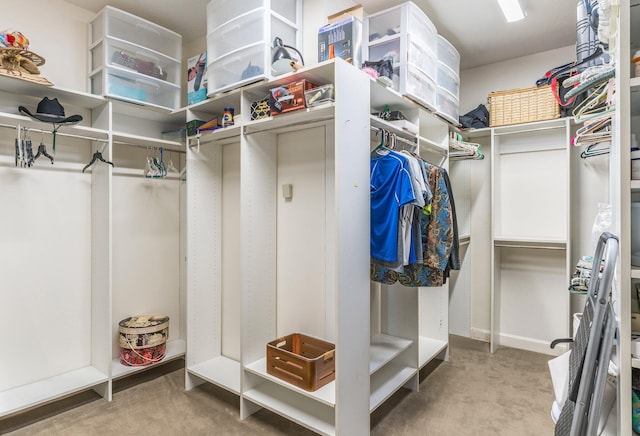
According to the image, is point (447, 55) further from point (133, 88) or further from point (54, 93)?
point (54, 93)

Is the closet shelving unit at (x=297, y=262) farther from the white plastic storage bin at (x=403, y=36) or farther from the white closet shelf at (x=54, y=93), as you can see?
the white closet shelf at (x=54, y=93)

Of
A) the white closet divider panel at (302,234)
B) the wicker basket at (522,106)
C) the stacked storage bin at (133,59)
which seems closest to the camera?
the white closet divider panel at (302,234)

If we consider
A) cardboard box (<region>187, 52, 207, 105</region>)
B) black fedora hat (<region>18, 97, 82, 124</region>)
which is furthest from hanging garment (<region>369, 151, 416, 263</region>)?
black fedora hat (<region>18, 97, 82, 124</region>)

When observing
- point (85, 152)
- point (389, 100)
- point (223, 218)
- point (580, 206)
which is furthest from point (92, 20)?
point (580, 206)

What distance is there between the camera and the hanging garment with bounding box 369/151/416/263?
2.18 metres

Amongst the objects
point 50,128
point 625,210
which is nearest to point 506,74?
point 625,210

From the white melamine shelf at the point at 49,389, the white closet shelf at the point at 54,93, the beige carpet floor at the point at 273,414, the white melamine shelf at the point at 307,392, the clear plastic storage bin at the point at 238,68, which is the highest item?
the clear plastic storage bin at the point at 238,68

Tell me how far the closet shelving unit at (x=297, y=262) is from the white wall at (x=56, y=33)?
3.11 feet

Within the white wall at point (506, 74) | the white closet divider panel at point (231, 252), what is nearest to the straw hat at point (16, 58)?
the white closet divider panel at point (231, 252)

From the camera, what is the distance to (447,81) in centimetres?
310

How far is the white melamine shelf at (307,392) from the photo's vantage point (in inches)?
81.7

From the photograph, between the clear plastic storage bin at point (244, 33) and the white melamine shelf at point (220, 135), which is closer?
the clear plastic storage bin at point (244, 33)

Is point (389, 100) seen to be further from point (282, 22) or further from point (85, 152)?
point (85, 152)

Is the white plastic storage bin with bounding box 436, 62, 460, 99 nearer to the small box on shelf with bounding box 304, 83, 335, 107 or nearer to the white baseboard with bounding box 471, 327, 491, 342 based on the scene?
the small box on shelf with bounding box 304, 83, 335, 107
